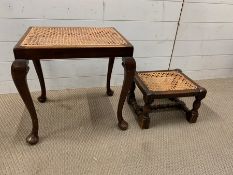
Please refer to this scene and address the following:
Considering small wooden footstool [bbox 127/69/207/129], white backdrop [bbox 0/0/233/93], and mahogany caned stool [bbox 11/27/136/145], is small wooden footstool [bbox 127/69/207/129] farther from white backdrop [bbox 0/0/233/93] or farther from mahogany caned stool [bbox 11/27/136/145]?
white backdrop [bbox 0/0/233/93]

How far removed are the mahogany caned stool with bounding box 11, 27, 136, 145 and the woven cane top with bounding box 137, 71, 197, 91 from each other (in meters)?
0.25

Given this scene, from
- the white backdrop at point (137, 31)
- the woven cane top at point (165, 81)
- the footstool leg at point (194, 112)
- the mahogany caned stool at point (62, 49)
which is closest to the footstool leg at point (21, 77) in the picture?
the mahogany caned stool at point (62, 49)

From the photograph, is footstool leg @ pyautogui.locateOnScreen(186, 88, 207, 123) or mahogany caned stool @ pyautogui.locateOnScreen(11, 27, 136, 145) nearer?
mahogany caned stool @ pyautogui.locateOnScreen(11, 27, 136, 145)

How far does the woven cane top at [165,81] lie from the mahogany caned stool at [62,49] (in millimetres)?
254

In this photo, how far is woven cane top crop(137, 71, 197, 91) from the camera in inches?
50.6

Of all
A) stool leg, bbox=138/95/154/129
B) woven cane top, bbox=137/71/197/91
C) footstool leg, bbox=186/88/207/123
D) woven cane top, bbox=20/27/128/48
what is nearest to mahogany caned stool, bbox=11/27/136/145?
woven cane top, bbox=20/27/128/48

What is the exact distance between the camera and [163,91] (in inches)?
47.9

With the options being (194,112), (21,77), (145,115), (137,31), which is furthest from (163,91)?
(21,77)

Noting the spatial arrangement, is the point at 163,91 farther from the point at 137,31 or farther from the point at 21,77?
the point at 21,77

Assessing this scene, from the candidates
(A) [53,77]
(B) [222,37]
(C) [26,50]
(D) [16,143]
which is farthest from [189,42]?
(D) [16,143]

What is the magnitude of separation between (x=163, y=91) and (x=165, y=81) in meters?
0.17

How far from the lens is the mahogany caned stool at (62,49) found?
918 mm

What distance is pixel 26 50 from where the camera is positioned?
91cm

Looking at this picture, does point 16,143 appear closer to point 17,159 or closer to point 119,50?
point 17,159
